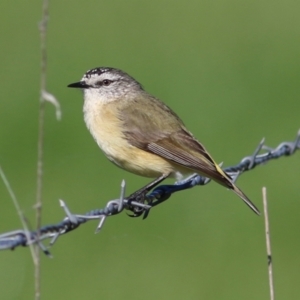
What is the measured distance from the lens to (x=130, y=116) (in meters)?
7.14

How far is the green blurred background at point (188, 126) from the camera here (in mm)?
8453

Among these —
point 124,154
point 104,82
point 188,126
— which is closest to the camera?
point 124,154

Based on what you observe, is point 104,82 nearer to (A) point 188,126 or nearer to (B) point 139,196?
(B) point 139,196

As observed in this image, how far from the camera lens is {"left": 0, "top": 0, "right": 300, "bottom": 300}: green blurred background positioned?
27.7ft

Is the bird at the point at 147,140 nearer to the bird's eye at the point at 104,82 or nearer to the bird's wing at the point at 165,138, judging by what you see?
the bird's wing at the point at 165,138

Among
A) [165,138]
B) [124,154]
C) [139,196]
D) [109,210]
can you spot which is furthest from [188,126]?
[109,210]

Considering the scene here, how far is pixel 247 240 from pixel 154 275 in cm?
135

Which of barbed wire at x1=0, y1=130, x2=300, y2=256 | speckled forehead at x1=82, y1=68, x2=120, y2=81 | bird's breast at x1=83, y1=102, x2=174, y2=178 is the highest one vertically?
speckled forehead at x1=82, y1=68, x2=120, y2=81

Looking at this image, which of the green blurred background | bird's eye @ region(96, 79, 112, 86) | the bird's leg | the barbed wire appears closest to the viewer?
the barbed wire

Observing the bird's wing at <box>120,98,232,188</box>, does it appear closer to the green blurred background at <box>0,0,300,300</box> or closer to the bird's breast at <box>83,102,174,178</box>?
the bird's breast at <box>83,102,174,178</box>

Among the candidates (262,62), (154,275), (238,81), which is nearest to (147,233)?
(154,275)

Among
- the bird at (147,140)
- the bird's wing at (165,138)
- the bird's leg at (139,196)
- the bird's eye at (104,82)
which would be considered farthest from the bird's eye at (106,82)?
the bird's leg at (139,196)

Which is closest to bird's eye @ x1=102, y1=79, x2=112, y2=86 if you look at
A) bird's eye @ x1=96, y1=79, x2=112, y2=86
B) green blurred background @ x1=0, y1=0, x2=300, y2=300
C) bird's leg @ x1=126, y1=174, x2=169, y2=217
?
bird's eye @ x1=96, y1=79, x2=112, y2=86

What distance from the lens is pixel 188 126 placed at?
1196 centimetres
